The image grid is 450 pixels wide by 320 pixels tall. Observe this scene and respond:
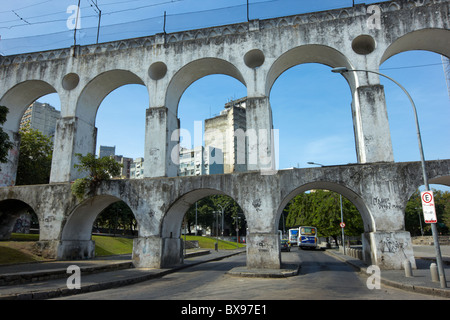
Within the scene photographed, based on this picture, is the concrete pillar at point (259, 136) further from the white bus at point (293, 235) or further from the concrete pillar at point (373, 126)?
the white bus at point (293, 235)

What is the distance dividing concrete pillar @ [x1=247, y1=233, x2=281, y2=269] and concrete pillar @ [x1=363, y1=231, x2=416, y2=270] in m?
4.37

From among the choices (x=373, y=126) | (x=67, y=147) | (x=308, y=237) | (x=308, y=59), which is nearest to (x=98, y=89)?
(x=67, y=147)

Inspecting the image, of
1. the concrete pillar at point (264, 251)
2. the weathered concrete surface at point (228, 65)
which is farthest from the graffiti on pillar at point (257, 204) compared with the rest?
the weathered concrete surface at point (228, 65)

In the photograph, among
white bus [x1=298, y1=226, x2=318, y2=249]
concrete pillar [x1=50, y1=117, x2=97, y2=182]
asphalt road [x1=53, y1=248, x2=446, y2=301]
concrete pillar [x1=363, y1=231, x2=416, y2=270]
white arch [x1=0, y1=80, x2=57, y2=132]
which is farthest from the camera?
white bus [x1=298, y1=226, x2=318, y2=249]

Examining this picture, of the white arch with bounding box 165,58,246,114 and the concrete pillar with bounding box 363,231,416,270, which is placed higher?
the white arch with bounding box 165,58,246,114

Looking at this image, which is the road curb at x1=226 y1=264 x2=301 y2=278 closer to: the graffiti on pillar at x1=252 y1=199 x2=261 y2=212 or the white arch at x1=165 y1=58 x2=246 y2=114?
the graffiti on pillar at x1=252 y1=199 x2=261 y2=212

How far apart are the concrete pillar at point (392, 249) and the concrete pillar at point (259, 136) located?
5.96 metres

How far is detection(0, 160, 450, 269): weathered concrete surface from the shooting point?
48.4ft

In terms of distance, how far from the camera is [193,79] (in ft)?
68.3

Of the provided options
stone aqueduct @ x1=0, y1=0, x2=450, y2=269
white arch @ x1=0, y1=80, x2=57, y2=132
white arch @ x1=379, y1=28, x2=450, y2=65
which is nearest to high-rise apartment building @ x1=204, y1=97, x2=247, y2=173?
white arch @ x1=0, y1=80, x2=57, y2=132

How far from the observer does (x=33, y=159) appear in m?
30.1

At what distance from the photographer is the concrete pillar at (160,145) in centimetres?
1827

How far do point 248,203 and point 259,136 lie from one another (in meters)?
3.68
